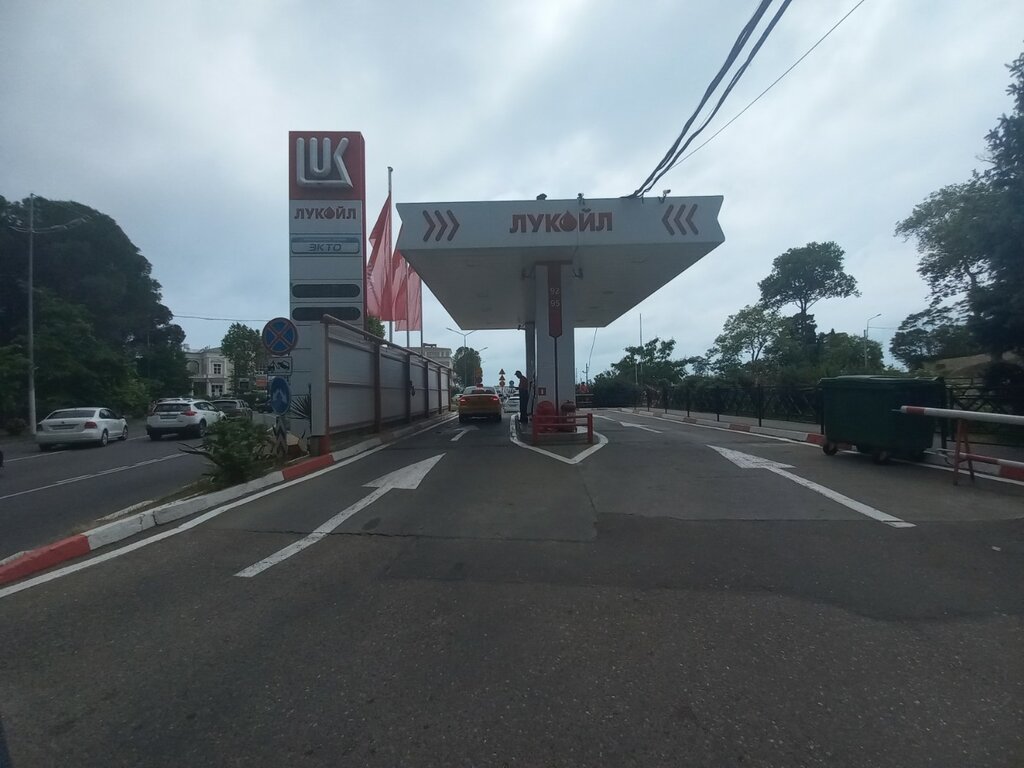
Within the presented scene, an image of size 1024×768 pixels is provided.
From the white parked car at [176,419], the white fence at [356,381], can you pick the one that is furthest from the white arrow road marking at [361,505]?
the white parked car at [176,419]

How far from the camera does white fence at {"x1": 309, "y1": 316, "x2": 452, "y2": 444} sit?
1282 cm

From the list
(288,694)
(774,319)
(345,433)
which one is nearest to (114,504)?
(345,433)

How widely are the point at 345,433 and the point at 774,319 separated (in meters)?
39.9

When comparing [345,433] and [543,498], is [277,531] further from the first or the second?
[345,433]

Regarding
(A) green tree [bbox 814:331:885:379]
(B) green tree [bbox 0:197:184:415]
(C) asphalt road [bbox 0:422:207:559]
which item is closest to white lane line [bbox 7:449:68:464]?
(C) asphalt road [bbox 0:422:207:559]

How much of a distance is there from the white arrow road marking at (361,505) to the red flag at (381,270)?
11.5 metres

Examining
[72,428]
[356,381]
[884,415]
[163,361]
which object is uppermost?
[163,361]

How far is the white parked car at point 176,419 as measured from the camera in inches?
920

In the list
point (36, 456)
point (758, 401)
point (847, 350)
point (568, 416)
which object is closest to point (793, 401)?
point (758, 401)

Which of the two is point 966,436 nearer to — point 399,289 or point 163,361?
point 399,289

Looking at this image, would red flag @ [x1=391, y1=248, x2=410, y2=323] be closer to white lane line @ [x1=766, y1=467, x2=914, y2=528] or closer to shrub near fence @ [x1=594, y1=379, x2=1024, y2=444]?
shrub near fence @ [x1=594, y1=379, x2=1024, y2=444]

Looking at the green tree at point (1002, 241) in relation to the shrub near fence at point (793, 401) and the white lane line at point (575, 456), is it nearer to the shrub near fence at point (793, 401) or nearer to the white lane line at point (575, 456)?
the shrub near fence at point (793, 401)

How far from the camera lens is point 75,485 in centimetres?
1205

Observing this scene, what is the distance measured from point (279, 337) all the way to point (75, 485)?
4.90m
